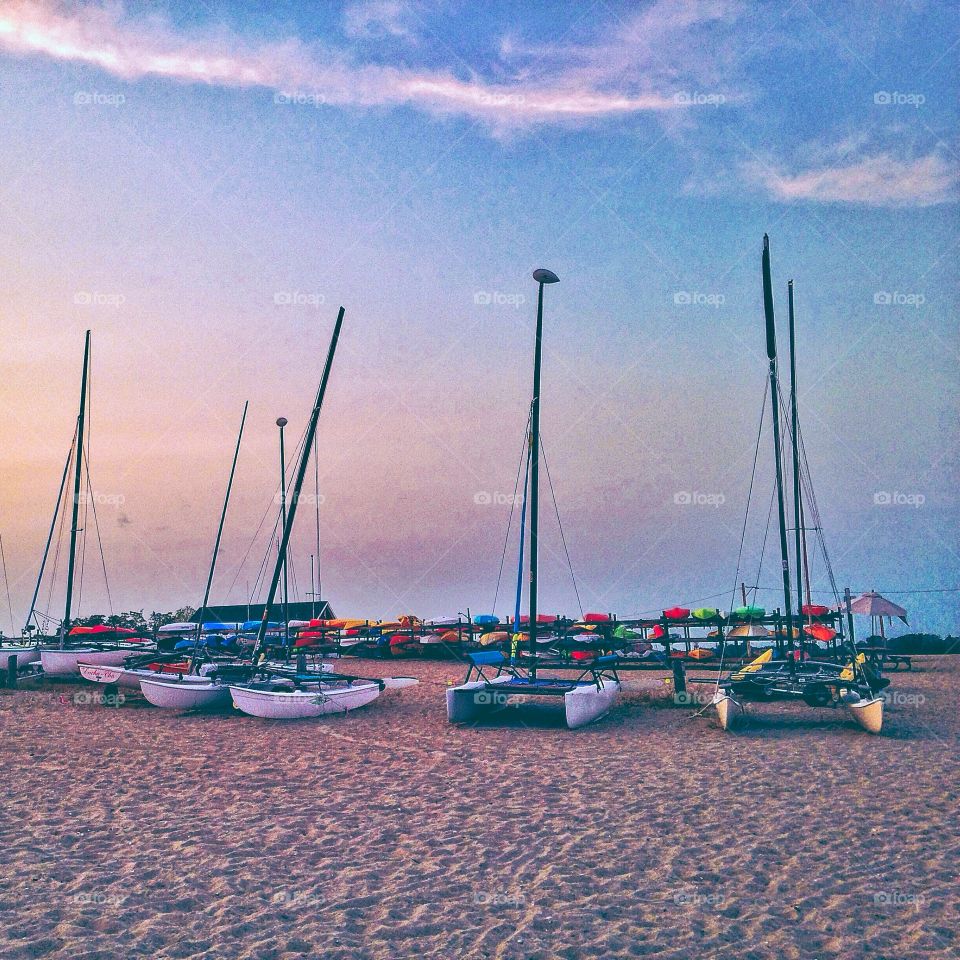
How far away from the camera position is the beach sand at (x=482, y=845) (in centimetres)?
657

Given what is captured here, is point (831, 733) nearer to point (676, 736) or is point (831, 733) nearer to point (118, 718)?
point (676, 736)

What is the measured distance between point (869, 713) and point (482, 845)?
9.96 meters

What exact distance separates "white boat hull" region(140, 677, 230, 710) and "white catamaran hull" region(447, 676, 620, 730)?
A: 224 inches

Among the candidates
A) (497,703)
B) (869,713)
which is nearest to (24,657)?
(497,703)

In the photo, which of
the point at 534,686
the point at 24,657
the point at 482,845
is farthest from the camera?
the point at 24,657

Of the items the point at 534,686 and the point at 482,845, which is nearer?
the point at 482,845

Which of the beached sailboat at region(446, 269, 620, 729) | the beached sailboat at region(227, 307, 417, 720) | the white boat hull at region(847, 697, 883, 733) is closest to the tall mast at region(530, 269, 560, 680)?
the beached sailboat at region(446, 269, 620, 729)

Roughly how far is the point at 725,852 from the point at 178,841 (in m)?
5.94

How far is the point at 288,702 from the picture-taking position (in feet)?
56.9

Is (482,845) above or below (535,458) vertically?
below

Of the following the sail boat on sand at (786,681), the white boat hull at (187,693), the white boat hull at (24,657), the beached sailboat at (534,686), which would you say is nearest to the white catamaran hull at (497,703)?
the beached sailboat at (534,686)

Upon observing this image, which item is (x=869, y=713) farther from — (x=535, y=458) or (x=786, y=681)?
(x=535, y=458)

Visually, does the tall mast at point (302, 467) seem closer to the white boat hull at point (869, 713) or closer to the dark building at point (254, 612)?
the white boat hull at point (869, 713)

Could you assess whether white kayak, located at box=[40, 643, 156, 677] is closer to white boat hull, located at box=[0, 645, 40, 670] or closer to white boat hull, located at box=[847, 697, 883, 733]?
white boat hull, located at box=[0, 645, 40, 670]
